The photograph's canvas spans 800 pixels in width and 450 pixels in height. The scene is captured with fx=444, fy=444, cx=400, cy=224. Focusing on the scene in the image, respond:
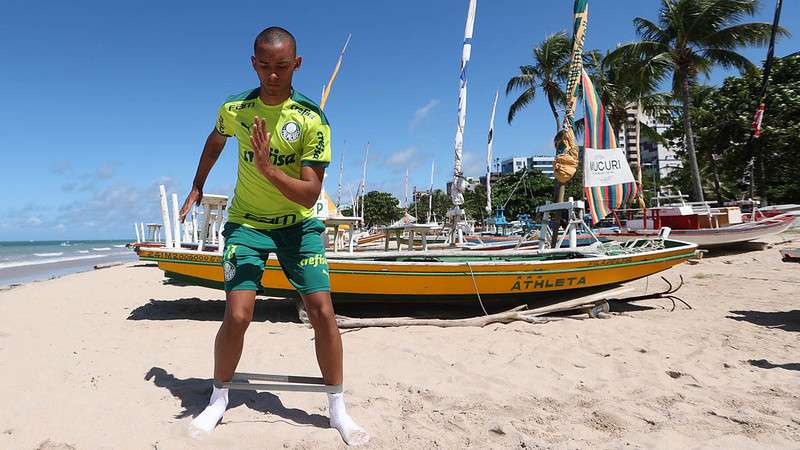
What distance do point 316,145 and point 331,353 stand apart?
109 cm

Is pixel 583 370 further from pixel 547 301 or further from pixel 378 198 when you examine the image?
pixel 378 198

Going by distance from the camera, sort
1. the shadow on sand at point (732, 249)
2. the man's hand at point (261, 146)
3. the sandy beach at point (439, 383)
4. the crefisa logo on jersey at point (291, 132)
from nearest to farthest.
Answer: the man's hand at point (261, 146), the crefisa logo on jersey at point (291, 132), the sandy beach at point (439, 383), the shadow on sand at point (732, 249)

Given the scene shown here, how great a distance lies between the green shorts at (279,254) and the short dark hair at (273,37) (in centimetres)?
90

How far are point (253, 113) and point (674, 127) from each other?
34.4 metres

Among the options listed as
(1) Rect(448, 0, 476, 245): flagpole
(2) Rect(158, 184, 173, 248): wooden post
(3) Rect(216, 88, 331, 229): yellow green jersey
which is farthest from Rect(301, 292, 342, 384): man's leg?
(1) Rect(448, 0, 476, 245): flagpole

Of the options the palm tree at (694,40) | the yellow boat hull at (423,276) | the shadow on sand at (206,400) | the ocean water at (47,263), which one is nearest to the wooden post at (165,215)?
the yellow boat hull at (423,276)

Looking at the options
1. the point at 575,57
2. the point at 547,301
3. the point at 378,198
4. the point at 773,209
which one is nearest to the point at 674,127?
the point at 773,209

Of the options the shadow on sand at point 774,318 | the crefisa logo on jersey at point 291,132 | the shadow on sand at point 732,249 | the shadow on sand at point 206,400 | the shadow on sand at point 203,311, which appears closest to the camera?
the crefisa logo on jersey at point 291,132

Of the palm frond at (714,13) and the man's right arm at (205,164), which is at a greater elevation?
the palm frond at (714,13)

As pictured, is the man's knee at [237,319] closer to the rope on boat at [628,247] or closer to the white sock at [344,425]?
the white sock at [344,425]

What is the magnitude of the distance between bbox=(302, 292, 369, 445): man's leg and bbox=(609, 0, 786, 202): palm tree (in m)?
20.1

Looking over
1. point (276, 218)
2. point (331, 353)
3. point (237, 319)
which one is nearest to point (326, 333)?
point (331, 353)

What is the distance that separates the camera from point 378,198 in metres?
63.9

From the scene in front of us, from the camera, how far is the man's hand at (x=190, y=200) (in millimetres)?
2541
